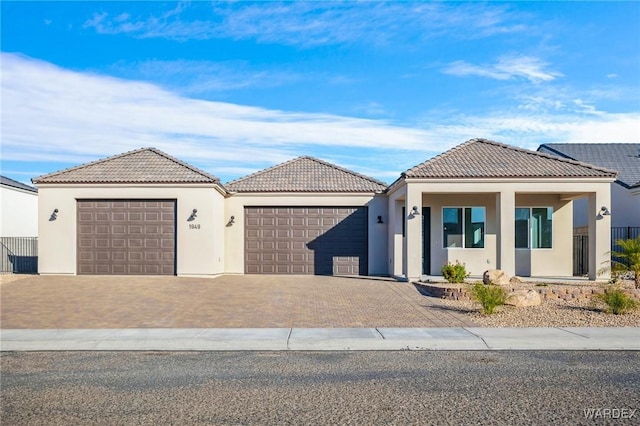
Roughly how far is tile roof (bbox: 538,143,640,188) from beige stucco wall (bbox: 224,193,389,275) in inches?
544

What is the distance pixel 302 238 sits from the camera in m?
23.8

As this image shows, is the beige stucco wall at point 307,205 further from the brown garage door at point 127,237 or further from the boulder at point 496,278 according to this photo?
the boulder at point 496,278

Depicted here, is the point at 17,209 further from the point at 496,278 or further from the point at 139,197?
the point at 496,278

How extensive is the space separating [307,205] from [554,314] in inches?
482

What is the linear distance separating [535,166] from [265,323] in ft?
41.1


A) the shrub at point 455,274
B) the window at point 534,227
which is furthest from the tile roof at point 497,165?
the shrub at point 455,274

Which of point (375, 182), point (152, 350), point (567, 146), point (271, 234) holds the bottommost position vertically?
point (152, 350)

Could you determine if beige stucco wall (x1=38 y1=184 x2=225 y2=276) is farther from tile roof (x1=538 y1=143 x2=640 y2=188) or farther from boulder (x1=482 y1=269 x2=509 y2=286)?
tile roof (x1=538 y1=143 x2=640 y2=188)

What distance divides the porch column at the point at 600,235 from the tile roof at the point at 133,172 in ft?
44.9

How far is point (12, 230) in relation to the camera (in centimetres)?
3048

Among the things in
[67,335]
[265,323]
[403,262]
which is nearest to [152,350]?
[67,335]

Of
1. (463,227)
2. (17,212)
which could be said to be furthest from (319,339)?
(17,212)

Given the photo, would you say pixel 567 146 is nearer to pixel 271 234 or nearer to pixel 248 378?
pixel 271 234

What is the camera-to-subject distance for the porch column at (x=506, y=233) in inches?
767
